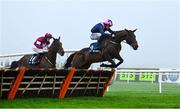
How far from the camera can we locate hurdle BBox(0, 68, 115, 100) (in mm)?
8906

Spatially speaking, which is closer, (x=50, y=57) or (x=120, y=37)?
(x=120, y=37)

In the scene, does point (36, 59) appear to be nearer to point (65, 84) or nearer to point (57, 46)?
point (57, 46)

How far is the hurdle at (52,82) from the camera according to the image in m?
8.91

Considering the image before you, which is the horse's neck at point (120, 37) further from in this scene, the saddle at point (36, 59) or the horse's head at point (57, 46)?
the saddle at point (36, 59)

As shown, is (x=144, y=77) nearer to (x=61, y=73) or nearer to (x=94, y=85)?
(x=94, y=85)

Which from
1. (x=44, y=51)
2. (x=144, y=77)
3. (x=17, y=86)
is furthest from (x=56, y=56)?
(x=144, y=77)

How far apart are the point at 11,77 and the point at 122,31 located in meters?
3.77

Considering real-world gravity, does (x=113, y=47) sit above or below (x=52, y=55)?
above

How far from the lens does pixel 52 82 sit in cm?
970

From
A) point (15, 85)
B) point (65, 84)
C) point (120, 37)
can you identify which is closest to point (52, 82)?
point (65, 84)

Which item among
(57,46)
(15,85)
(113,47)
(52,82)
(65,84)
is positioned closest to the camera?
(15,85)

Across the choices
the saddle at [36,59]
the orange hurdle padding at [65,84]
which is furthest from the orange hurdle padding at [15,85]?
the saddle at [36,59]

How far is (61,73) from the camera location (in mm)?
9703

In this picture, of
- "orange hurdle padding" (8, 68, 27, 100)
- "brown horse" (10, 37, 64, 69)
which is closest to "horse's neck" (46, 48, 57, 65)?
"brown horse" (10, 37, 64, 69)
